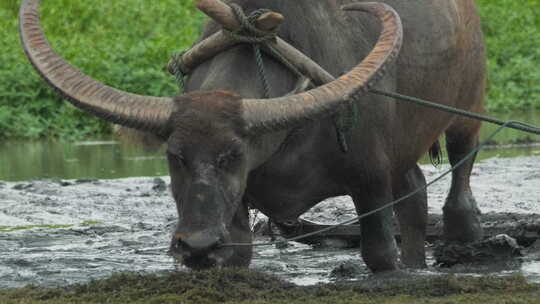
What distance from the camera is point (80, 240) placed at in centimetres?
856

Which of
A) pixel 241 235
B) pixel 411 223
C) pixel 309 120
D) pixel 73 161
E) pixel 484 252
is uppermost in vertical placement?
pixel 309 120

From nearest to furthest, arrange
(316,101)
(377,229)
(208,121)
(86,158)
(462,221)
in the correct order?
(208,121) < (316,101) < (377,229) < (462,221) < (86,158)

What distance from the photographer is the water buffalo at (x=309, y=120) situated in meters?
5.37

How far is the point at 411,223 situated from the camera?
7898 millimetres

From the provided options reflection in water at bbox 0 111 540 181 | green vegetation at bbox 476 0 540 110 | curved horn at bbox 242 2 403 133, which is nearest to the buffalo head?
curved horn at bbox 242 2 403 133

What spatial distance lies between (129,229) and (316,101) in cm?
379

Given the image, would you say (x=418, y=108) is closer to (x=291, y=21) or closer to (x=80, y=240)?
(x=291, y=21)

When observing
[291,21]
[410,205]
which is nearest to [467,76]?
[410,205]

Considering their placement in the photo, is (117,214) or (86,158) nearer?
(117,214)

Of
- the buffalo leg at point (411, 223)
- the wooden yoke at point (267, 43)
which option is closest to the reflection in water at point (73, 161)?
the buffalo leg at point (411, 223)

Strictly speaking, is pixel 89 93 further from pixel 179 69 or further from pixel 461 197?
pixel 461 197

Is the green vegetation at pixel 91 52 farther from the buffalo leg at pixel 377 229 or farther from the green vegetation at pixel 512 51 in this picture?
the buffalo leg at pixel 377 229

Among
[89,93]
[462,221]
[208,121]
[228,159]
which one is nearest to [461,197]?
[462,221]

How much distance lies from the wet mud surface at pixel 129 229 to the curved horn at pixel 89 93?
989mm
